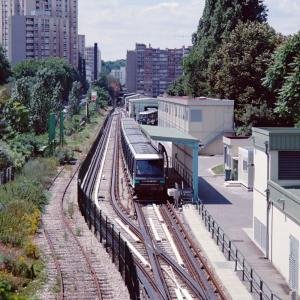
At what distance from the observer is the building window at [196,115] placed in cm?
5159

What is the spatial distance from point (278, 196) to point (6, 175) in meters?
17.5

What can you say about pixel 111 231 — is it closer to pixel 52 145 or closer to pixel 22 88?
pixel 52 145

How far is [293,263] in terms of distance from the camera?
58.5ft

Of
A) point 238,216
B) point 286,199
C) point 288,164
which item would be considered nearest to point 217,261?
point 286,199

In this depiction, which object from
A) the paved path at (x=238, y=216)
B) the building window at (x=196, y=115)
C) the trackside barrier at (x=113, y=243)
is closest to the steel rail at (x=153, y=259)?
the trackside barrier at (x=113, y=243)

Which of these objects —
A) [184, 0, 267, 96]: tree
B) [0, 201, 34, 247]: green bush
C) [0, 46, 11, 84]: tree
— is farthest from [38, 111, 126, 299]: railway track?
[0, 46, 11, 84]: tree

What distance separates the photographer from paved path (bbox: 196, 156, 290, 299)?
19.1m

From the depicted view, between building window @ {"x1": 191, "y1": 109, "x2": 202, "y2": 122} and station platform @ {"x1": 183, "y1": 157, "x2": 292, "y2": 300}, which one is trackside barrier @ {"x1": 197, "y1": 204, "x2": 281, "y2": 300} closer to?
station platform @ {"x1": 183, "y1": 157, "x2": 292, "y2": 300}

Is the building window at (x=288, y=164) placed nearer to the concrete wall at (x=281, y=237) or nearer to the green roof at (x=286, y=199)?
the green roof at (x=286, y=199)

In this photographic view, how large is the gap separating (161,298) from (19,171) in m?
21.8

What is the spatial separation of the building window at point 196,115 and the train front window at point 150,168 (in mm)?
20417

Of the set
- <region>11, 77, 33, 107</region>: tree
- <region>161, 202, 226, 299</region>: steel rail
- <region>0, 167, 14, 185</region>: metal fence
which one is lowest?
<region>161, 202, 226, 299</region>: steel rail

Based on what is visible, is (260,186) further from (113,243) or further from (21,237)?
(21,237)

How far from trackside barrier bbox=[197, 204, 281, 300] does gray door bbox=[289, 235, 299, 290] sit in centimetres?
71
